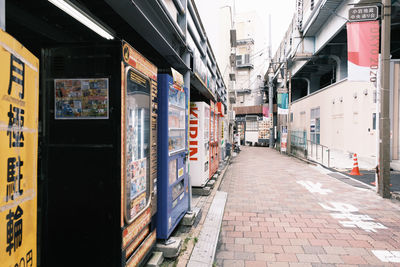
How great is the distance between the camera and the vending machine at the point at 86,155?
222 cm

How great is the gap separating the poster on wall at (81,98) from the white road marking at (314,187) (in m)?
7.01

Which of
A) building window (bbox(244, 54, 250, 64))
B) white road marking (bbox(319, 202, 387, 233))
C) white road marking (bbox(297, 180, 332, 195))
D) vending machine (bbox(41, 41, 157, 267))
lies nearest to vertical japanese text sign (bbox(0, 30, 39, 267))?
vending machine (bbox(41, 41, 157, 267))

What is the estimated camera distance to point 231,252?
3.72 metres

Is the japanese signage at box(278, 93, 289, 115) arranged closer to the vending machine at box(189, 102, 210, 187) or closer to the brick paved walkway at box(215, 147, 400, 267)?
the brick paved walkway at box(215, 147, 400, 267)

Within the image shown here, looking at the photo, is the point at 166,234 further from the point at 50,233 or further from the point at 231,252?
the point at 50,233

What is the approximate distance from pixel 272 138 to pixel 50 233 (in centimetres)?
3088

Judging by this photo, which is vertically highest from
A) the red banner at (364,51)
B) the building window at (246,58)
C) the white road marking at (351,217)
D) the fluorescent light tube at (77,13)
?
the building window at (246,58)

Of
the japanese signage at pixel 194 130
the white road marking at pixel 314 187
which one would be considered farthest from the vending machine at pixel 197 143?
the white road marking at pixel 314 187

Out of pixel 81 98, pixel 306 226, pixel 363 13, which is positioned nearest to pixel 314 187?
pixel 306 226

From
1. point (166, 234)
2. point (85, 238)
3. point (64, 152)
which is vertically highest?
point (64, 152)

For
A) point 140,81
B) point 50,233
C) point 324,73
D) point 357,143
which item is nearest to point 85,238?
point 50,233

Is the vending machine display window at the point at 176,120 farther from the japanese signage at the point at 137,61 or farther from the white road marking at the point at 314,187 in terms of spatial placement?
the white road marking at the point at 314,187

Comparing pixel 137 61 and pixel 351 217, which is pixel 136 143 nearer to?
pixel 137 61

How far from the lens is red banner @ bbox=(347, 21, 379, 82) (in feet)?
23.3
